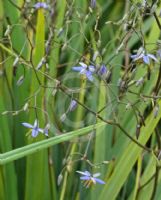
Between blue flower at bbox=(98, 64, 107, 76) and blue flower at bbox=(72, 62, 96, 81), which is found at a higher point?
blue flower at bbox=(72, 62, 96, 81)

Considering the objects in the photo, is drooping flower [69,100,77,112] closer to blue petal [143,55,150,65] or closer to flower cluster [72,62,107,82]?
flower cluster [72,62,107,82]

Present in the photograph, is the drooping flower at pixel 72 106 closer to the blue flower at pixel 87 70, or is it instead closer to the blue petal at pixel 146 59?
the blue flower at pixel 87 70

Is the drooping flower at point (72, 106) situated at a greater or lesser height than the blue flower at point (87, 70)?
lesser

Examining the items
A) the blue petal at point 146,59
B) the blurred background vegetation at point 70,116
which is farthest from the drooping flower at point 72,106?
the blue petal at point 146,59

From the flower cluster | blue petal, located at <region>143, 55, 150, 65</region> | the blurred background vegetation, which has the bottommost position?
the blurred background vegetation

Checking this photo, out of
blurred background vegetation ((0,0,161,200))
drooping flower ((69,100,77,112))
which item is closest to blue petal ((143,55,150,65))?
blurred background vegetation ((0,0,161,200))

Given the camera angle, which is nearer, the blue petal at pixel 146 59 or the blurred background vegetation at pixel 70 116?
the blue petal at pixel 146 59

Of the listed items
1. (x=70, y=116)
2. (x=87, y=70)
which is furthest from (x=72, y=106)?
(x=70, y=116)

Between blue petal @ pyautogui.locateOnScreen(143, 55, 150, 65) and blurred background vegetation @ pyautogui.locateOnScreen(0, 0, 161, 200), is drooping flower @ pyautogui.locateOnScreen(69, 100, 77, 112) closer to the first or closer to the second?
blurred background vegetation @ pyautogui.locateOnScreen(0, 0, 161, 200)

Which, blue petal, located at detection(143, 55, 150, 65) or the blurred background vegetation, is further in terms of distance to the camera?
the blurred background vegetation

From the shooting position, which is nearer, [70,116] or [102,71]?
[102,71]

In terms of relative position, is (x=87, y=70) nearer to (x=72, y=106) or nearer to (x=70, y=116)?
(x=72, y=106)

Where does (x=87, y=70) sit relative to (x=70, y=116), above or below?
above
